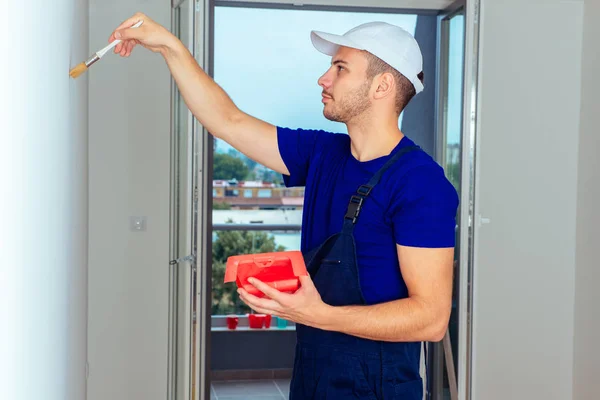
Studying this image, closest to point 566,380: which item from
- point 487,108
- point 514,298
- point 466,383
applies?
point 514,298

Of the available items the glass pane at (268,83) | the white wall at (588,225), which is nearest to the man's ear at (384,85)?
the white wall at (588,225)

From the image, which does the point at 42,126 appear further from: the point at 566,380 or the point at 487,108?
the point at 566,380

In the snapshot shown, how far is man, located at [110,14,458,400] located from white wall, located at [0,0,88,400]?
1.25ft

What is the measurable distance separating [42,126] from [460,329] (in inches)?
94.2

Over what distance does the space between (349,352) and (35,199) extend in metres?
1.05

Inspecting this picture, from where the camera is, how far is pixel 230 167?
20.9ft

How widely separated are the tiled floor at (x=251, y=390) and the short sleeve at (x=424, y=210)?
3.11m

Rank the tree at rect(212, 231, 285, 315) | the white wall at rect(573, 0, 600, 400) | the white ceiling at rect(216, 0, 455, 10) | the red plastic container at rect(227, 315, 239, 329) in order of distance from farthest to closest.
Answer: the tree at rect(212, 231, 285, 315)
the red plastic container at rect(227, 315, 239, 329)
the white wall at rect(573, 0, 600, 400)
the white ceiling at rect(216, 0, 455, 10)

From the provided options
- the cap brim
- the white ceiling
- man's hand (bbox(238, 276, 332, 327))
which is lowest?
man's hand (bbox(238, 276, 332, 327))

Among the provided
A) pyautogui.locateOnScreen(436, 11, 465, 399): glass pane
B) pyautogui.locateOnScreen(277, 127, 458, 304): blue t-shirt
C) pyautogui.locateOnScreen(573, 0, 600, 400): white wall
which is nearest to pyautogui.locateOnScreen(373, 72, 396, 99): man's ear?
pyautogui.locateOnScreen(277, 127, 458, 304): blue t-shirt

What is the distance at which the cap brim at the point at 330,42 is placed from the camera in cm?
179

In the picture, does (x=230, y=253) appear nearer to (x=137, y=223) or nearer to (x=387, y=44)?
(x=137, y=223)

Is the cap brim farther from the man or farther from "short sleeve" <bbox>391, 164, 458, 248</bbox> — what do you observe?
"short sleeve" <bbox>391, 164, 458, 248</bbox>

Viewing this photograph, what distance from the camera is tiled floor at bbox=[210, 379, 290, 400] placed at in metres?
4.56
